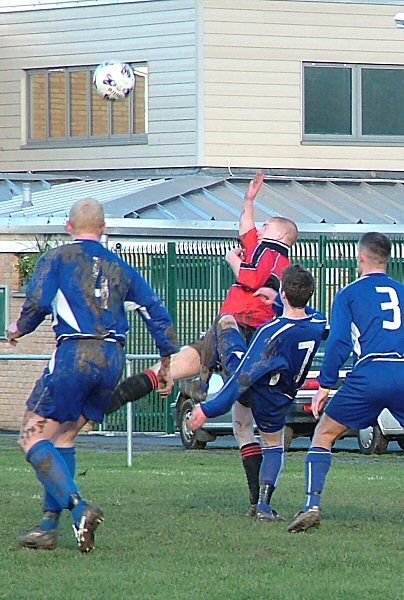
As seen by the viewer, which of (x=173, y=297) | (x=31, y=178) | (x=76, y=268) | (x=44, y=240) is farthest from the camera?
(x=31, y=178)

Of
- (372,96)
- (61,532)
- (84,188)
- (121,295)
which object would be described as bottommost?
(61,532)

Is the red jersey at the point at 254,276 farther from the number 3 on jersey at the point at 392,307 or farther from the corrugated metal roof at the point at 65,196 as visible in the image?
the corrugated metal roof at the point at 65,196

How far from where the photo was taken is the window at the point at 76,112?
31344mm

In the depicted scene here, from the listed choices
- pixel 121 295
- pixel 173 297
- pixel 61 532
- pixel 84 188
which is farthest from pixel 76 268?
pixel 84 188

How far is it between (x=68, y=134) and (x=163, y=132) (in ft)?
7.90

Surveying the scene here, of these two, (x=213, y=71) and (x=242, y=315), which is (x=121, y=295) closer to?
(x=242, y=315)

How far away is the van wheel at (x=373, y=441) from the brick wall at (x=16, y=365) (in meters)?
7.71

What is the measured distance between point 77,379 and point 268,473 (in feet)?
6.89

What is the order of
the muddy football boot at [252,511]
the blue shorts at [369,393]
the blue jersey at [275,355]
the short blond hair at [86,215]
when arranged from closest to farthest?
the short blond hair at [86,215]
the blue shorts at [369,393]
the blue jersey at [275,355]
the muddy football boot at [252,511]

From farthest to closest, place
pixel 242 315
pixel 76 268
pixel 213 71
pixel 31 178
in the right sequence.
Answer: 1. pixel 31 178
2. pixel 213 71
3. pixel 242 315
4. pixel 76 268

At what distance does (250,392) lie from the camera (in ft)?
34.4

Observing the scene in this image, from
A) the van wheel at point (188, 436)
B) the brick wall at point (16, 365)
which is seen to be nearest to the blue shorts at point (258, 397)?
the van wheel at point (188, 436)

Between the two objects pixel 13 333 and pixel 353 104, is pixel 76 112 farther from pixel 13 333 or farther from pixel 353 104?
pixel 13 333

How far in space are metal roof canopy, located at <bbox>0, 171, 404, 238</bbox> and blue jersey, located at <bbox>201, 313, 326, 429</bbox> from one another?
1630 centimetres
